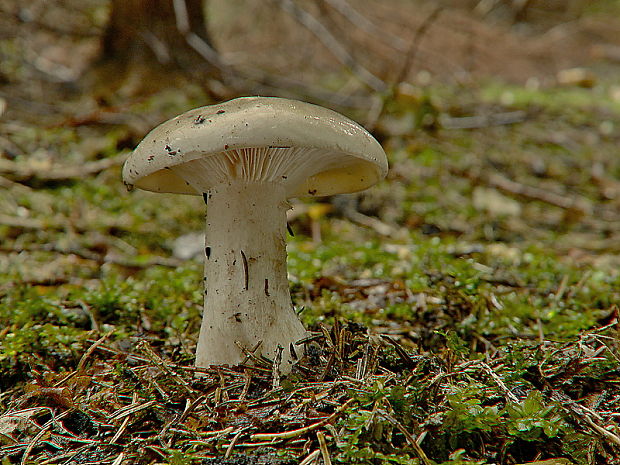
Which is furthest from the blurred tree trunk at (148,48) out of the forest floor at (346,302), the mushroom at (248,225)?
the mushroom at (248,225)

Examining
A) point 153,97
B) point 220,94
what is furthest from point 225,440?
point 153,97

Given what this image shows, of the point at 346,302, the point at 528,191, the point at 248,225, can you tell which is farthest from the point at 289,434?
the point at 528,191

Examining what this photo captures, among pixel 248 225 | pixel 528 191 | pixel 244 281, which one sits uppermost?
pixel 528 191

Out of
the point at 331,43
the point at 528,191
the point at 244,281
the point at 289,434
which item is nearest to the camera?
the point at 289,434

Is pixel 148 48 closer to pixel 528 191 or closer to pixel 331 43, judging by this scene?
pixel 331 43

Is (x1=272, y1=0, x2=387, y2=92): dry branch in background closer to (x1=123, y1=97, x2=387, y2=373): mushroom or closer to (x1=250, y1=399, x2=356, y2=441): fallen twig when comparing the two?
(x1=123, y1=97, x2=387, y2=373): mushroom

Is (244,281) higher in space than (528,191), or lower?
lower
